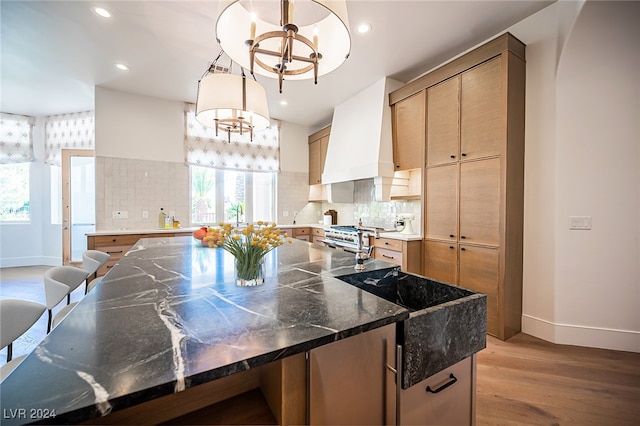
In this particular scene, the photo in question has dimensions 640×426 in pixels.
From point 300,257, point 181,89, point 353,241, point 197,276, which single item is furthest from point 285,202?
point 197,276

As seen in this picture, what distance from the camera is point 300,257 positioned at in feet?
6.36

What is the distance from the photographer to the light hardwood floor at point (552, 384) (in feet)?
5.09

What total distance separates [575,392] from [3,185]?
8503 mm

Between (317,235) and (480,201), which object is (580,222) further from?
(317,235)

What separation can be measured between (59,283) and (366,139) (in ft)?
11.3

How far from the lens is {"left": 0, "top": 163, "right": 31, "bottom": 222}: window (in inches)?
196

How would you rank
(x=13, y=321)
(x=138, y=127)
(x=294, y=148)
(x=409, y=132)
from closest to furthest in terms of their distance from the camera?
(x=13, y=321) < (x=409, y=132) < (x=138, y=127) < (x=294, y=148)

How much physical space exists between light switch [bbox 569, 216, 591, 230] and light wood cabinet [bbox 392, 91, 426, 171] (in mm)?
1480

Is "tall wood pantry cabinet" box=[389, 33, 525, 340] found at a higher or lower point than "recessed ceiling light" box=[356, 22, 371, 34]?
lower

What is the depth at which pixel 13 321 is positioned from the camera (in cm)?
117

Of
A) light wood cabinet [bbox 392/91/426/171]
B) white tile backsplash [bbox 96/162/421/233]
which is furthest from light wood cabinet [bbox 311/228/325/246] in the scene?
light wood cabinet [bbox 392/91/426/171]

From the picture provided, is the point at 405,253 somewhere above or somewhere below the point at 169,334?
below

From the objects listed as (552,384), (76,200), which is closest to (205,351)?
(552,384)

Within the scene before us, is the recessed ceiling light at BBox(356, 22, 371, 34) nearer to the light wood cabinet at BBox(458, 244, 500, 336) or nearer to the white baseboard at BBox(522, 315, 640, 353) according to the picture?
the light wood cabinet at BBox(458, 244, 500, 336)
